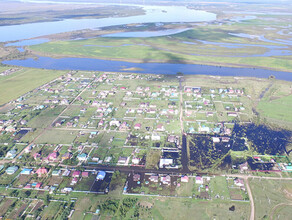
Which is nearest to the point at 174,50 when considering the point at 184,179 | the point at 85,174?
the point at 184,179

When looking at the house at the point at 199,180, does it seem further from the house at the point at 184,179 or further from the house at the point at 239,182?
the house at the point at 239,182

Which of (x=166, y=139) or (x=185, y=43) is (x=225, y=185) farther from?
(x=185, y=43)

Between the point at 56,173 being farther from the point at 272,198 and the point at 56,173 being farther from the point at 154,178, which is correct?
the point at 272,198

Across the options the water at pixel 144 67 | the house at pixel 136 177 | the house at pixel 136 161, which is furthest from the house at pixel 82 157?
the water at pixel 144 67

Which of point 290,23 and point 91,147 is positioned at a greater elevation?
point 290,23

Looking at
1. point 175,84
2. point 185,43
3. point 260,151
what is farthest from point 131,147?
point 185,43

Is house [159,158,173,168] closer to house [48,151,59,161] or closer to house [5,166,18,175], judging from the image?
house [48,151,59,161]
